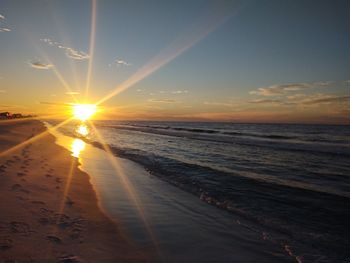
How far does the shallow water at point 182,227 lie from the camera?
5.49 metres

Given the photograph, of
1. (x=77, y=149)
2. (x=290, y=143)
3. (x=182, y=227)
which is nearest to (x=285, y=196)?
(x=182, y=227)

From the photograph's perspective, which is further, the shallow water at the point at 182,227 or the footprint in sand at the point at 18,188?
the footprint in sand at the point at 18,188

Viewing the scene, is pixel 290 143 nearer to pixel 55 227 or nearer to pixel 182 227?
pixel 182 227

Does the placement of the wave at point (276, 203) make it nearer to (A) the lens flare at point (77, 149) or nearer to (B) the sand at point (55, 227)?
(B) the sand at point (55, 227)

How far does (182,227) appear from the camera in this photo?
6.80 metres

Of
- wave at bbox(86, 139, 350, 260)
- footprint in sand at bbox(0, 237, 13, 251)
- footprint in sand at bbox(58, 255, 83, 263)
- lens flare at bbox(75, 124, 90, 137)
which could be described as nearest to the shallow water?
wave at bbox(86, 139, 350, 260)

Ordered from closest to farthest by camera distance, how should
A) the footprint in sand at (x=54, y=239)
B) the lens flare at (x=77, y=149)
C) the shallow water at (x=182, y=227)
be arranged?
1. the footprint in sand at (x=54, y=239)
2. the shallow water at (x=182, y=227)
3. the lens flare at (x=77, y=149)

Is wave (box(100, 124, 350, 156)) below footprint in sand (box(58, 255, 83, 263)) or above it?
above

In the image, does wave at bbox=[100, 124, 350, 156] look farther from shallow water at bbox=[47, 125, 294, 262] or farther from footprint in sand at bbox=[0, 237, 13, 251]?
footprint in sand at bbox=[0, 237, 13, 251]

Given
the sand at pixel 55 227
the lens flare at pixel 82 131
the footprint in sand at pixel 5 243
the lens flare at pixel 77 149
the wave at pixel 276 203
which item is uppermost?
the footprint in sand at pixel 5 243

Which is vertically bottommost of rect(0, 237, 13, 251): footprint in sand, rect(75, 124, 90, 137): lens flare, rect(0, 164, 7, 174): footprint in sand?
rect(75, 124, 90, 137): lens flare

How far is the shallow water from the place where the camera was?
549 cm

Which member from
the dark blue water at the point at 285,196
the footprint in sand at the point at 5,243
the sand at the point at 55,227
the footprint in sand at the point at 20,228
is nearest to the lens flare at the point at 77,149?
the dark blue water at the point at 285,196

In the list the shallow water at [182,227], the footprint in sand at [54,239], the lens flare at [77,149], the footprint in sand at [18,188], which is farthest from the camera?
the lens flare at [77,149]
